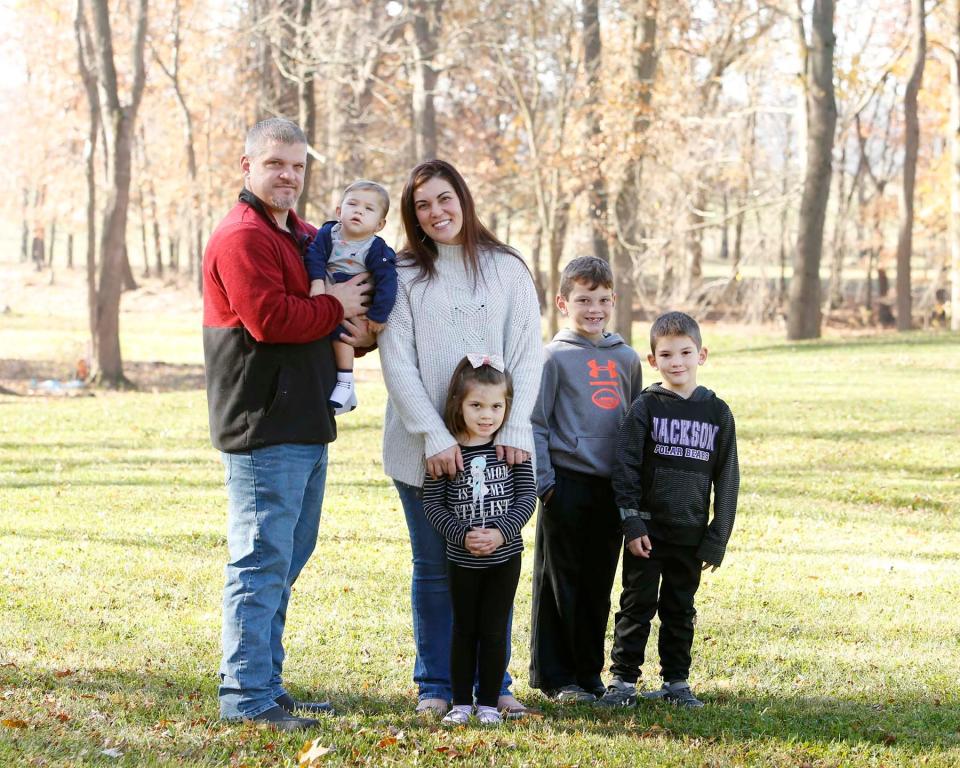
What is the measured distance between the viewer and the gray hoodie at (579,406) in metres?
4.83

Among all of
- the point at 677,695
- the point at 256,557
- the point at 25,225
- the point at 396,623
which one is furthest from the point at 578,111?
the point at 25,225

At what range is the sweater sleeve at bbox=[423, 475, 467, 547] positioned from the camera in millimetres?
4270

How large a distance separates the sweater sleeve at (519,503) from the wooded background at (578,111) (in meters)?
16.9

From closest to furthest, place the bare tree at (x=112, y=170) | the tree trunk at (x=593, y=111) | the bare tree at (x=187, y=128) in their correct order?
the bare tree at (x=112, y=170)
the tree trunk at (x=593, y=111)
the bare tree at (x=187, y=128)

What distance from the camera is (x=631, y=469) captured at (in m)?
4.71

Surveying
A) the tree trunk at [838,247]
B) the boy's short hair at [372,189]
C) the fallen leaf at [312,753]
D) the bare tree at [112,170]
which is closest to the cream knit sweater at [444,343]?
the boy's short hair at [372,189]

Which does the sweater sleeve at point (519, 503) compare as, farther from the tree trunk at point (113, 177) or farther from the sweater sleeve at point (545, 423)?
the tree trunk at point (113, 177)

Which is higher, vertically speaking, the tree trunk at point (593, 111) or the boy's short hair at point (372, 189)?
the tree trunk at point (593, 111)

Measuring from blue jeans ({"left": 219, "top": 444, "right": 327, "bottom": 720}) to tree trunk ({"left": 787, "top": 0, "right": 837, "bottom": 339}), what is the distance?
889 inches

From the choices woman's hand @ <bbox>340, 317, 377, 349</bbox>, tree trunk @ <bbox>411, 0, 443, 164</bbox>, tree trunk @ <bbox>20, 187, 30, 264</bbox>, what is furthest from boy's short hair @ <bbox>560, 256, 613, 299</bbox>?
tree trunk @ <bbox>20, 187, 30, 264</bbox>

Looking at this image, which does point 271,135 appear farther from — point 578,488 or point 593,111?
point 593,111

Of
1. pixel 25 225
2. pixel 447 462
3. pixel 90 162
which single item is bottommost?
pixel 447 462

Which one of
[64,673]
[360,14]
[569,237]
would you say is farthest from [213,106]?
[64,673]

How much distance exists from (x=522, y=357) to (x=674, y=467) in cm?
82
